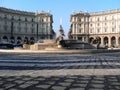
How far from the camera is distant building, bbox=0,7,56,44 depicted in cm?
12849

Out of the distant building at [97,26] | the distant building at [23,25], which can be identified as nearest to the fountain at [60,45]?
the distant building at [23,25]

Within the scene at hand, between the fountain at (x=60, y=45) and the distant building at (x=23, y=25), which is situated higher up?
the distant building at (x=23, y=25)

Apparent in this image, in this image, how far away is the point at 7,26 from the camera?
131125mm

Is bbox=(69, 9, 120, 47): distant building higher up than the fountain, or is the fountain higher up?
bbox=(69, 9, 120, 47): distant building

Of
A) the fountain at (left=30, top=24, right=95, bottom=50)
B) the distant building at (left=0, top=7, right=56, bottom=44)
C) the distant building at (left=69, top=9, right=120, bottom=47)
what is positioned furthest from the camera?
the distant building at (left=69, top=9, right=120, bottom=47)

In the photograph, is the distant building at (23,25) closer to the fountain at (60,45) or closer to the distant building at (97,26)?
the distant building at (97,26)

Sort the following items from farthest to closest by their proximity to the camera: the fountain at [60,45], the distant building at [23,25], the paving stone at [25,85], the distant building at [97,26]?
the distant building at [97,26] → the distant building at [23,25] → the fountain at [60,45] → the paving stone at [25,85]

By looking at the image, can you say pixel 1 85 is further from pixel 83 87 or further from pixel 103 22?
pixel 103 22

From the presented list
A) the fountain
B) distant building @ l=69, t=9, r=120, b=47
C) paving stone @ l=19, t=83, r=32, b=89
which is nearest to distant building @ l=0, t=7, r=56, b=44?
distant building @ l=69, t=9, r=120, b=47

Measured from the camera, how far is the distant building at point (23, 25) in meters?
128

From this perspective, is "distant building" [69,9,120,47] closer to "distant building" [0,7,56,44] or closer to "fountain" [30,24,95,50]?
"distant building" [0,7,56,44]

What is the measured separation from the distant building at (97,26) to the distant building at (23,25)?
14342 mm

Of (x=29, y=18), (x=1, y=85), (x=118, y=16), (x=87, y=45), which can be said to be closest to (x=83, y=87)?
(x=1, y=85)

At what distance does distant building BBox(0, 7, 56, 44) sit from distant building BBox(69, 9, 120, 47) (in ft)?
47.1
